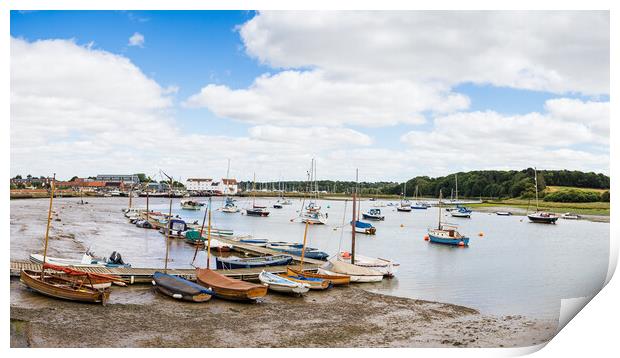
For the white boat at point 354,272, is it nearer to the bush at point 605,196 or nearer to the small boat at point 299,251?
the small boat at point 299,251

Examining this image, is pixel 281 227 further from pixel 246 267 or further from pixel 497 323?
pixel 497 323

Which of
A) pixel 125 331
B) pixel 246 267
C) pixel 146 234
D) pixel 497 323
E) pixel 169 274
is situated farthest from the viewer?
pixel 146 234

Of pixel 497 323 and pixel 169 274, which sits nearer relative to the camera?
pixel 497 323

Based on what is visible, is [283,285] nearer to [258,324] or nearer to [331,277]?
[331,277]

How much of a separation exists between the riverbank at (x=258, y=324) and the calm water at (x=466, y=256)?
1.87 m

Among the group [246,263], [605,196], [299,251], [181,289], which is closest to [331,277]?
[246,263]

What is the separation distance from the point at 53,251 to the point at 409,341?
15.7m

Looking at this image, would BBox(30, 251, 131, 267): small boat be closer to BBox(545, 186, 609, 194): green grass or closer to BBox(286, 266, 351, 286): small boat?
BBox(286, 266, 351, 286): small boat

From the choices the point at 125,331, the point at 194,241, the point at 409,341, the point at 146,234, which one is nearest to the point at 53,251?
the point at 194,241

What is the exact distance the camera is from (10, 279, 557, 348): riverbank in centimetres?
972

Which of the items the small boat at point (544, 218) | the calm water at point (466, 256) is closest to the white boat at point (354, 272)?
the calm water at point (466, 256)

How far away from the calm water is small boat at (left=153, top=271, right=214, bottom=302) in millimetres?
5360
